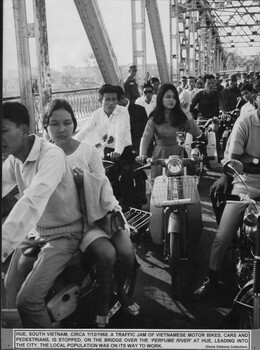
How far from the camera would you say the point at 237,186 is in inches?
118

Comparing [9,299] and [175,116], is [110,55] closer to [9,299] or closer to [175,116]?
[175,116]

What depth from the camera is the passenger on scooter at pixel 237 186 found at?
282 centimetres

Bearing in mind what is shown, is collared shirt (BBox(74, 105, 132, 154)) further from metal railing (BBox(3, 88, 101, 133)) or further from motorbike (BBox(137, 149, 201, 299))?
motorbike (BBox(137, 149, 201, 299))

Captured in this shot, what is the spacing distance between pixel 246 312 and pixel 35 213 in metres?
1.27

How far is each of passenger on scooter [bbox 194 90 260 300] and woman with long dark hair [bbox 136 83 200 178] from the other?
1011 millimetres

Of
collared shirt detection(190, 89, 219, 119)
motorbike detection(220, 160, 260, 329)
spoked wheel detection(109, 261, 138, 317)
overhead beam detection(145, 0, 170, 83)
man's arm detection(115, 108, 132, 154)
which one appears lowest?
spoked wheel detection(109, 261, 138, 317)

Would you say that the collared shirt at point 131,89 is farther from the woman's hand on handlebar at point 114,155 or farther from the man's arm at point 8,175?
the man's arm at point 8,175

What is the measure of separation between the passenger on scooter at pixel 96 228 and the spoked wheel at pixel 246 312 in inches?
24.1

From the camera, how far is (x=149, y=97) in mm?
6762

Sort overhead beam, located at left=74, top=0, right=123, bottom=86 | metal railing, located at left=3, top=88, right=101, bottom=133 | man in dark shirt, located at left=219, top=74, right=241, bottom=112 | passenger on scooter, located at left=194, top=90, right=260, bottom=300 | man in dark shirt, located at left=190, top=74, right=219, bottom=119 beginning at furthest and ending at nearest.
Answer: man in dark shirt, located at left=219, top=74, right=241, bottom=112, man in dark shirt, located at left=190, top=74, right=219, bottom=119, metal railing, located at left=3, top=88, right=101, bottom=133, overhead beam, located at left=74, top=0, right=123, bottom=86, passenger on scooter, located at left=194, top=90, right=260, bottom=300

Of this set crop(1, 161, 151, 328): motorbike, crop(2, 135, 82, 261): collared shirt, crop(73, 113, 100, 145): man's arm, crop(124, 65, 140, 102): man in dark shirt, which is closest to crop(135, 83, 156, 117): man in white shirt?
crop(124, 65, 140, 102): man in dark shirt

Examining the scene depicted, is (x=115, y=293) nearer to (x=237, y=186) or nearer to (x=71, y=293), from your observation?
(x=71, y=293)

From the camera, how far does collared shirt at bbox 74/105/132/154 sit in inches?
134

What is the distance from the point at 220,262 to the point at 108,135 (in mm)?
1381
